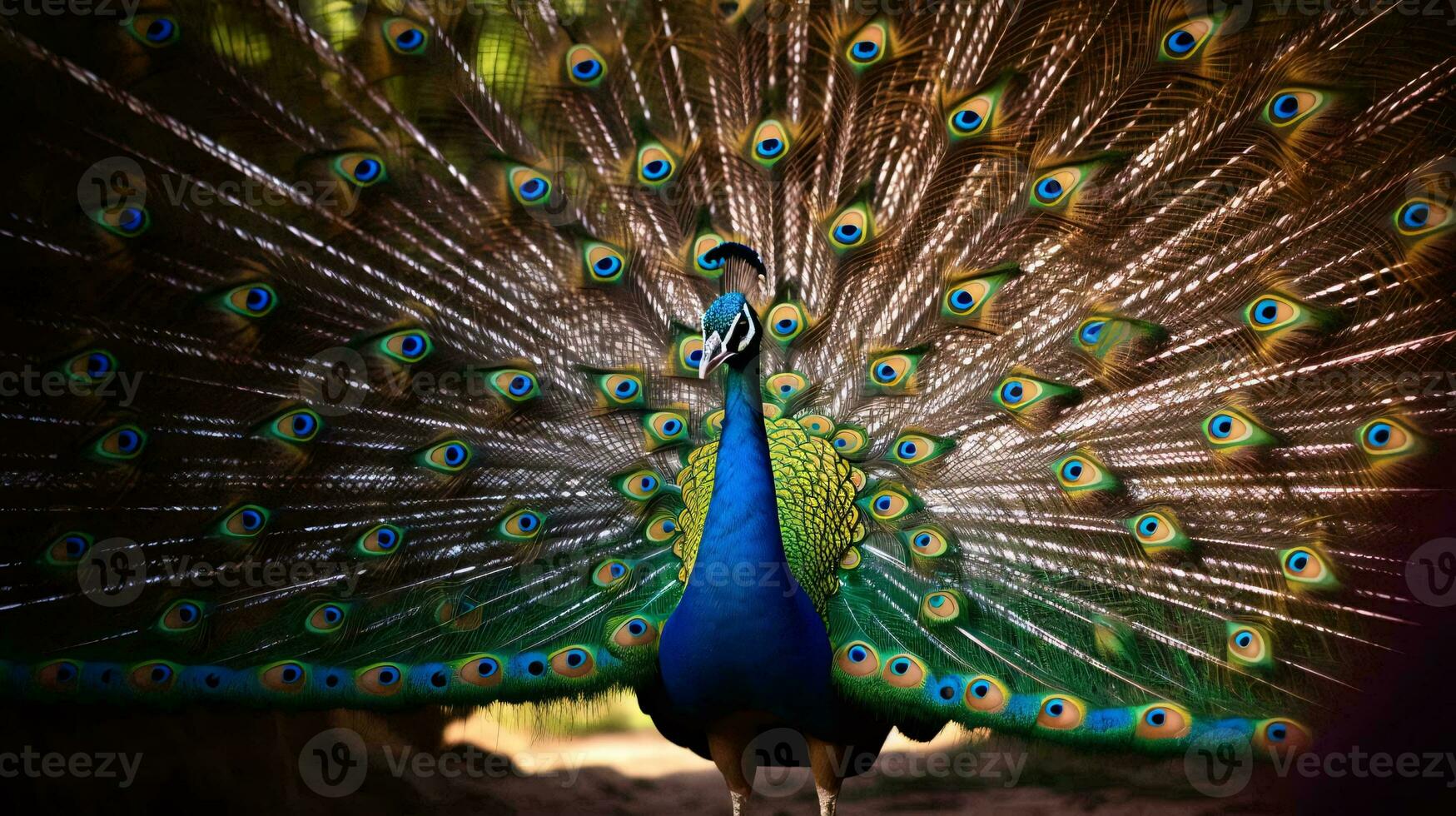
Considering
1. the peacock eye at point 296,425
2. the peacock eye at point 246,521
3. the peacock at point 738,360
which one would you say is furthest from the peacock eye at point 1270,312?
the peacock eye at point 246,521

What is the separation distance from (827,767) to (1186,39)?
1845mm

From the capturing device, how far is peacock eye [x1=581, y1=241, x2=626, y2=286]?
104 inches

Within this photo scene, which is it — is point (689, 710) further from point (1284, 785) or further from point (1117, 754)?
point (1284, 785)

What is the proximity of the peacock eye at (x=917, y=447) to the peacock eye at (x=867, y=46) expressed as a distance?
0.92 meters

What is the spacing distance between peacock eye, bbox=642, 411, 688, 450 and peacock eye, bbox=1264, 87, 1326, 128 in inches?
60.8

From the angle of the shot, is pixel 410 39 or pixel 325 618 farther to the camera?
pixel 325 618

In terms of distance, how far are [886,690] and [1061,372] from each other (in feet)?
2.92

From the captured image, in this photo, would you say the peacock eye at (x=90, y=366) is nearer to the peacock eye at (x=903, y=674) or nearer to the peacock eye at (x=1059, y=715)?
the peacock eye at (x=903, y=674)

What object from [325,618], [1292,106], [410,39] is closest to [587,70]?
[410,39]

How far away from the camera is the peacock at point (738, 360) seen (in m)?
2.31

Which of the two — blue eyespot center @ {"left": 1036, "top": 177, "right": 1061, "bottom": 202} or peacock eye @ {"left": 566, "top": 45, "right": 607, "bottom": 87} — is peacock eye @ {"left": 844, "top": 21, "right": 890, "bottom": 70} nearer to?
blue eyespot center @ {"left": 1036, "top": 177, "right": 1061, "bottom": 202}

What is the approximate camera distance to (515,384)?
2.68 m

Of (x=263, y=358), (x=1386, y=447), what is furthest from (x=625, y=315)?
(x=1386, y=447)

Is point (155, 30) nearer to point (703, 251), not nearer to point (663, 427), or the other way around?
point (703, 251)
